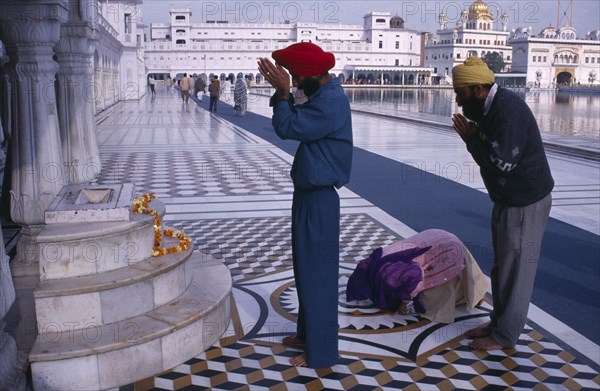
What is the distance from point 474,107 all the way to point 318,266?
0.99 m

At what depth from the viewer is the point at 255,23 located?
69875 mm

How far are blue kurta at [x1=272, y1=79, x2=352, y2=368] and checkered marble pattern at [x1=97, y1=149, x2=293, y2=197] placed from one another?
12.6 feet

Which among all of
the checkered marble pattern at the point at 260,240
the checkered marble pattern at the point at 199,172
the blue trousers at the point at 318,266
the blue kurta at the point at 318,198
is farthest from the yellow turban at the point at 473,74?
the checkered marble pattern at the point at 199,172

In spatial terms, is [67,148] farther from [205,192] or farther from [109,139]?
[109,139]

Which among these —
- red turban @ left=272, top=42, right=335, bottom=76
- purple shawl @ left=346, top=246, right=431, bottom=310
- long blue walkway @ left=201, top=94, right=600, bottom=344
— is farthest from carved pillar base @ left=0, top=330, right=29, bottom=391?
long blue walkway @ left=201, top=94, right=600, bottom=344

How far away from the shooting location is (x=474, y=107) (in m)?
2.72

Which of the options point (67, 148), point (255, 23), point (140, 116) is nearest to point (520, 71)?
point (255, 23)

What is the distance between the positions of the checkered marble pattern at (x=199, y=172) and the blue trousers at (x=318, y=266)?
3.82m

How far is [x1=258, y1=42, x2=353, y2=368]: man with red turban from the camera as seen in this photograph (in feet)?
7.98

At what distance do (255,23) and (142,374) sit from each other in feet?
231

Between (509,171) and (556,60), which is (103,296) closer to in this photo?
(509,171)

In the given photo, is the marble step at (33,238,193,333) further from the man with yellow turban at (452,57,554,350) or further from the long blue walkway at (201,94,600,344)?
the long blue walkway at (201,94,600,344)

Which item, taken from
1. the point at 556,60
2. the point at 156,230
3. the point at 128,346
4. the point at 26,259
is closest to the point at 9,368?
the point at 128,346

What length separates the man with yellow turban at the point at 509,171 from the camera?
8.48 feet
